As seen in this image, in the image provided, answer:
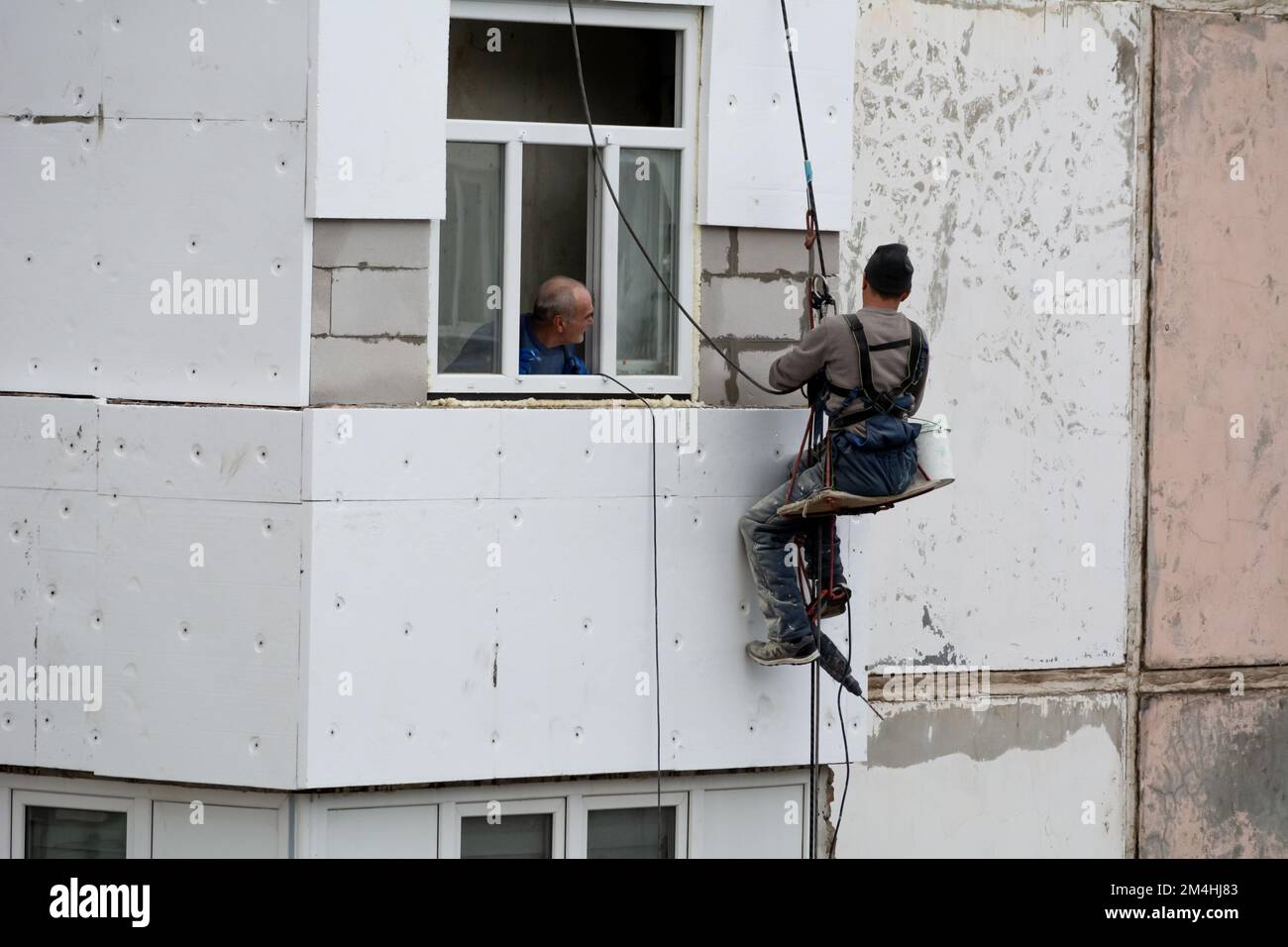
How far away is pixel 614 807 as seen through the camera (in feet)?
24.1

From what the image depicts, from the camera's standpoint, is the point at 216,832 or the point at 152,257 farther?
the point at 216,832

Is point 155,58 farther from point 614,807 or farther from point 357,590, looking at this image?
point 614,807

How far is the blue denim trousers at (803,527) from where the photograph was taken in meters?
6.66

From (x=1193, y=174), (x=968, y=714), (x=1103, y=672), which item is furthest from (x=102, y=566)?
(x=1193, y=174)

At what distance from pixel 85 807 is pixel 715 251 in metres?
3.49

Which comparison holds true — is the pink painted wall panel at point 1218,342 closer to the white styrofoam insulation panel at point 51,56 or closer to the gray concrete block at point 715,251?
the gray concrete block at point 715,251

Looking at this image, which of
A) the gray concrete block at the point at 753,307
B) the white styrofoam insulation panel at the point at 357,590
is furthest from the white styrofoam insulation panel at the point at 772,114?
the white styrofoam insulation panel at the point at 357,590

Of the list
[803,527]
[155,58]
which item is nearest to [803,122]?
[803,527]

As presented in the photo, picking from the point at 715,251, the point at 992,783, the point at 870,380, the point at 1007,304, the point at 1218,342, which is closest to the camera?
the point at 870,380

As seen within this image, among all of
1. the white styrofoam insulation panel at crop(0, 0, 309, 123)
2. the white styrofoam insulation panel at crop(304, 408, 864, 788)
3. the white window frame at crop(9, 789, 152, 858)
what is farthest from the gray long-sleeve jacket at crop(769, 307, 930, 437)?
the white window frame at crop(9, 789, 152, 858)

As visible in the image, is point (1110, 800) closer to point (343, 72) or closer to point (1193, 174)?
point (1193, 174)

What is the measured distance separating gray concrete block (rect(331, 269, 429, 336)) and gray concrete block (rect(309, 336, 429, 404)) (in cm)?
5

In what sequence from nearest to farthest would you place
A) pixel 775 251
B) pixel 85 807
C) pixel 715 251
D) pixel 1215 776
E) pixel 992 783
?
pixel 85 807 → pixel 715 251 → pixel 775 251 → pixel 992 783 → pixel 1215 776

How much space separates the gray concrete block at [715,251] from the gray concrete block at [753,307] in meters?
0.04
